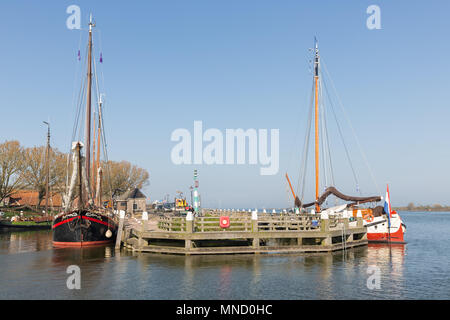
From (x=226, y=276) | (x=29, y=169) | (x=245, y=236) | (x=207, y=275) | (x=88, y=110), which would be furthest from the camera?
(x=29, y=169)

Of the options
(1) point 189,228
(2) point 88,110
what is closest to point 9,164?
(2) point 88,110

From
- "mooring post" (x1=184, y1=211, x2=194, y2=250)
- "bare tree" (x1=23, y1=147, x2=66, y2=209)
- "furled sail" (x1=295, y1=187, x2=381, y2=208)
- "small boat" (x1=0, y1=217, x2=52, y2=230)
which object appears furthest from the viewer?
"bare tree" (x1=23, y1=147, x2=66, y2=209)

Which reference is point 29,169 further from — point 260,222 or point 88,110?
point 260,222

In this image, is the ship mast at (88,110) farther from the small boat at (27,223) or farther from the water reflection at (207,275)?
the small boat at (27,223)

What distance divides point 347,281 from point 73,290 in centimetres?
1156

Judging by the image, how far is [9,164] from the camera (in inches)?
2311

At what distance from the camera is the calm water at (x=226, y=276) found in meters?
14.7

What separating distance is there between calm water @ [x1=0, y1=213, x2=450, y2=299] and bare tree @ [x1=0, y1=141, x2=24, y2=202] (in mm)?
38277

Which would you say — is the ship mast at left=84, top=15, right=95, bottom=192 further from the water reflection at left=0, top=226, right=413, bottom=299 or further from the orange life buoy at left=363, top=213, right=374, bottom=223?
the orange life buoy at left=363, top=213, right=374, bottom=223

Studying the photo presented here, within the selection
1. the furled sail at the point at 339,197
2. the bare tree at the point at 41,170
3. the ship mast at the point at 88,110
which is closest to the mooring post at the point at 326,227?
the furled sail at the point at 339,197

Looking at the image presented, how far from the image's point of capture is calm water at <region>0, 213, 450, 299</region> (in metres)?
14.7

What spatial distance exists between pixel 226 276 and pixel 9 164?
53190 mm

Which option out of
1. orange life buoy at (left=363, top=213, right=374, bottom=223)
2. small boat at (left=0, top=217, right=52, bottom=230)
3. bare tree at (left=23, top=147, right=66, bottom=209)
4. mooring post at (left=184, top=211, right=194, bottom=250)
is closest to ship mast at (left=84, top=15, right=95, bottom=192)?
mooring post at (left=184, top=211, right=194, bottom=250)
